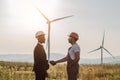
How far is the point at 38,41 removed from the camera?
44.2 feet

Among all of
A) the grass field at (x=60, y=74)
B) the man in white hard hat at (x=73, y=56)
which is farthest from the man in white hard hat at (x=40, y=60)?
the grass field at (x=60, y=74)

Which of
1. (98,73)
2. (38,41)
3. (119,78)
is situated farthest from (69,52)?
(98,73)

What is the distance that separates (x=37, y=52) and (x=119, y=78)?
44.1 ft

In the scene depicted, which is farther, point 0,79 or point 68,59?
point 0,79

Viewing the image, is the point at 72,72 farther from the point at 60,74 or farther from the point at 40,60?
the point at 60,74

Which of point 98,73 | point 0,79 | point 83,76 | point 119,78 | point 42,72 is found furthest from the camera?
point 98,73

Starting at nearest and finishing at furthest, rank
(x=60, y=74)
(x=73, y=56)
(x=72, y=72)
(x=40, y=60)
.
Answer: (x=40, y=60), (x=73, y=56), (x=72, y=72), (x=60, y=74)

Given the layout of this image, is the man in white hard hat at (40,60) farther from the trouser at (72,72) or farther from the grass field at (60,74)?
the grass field at (60,74)

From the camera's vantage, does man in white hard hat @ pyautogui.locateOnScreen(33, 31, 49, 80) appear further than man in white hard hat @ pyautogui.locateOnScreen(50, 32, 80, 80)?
No

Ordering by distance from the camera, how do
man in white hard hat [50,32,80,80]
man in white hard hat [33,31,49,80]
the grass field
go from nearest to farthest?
man in white hard hat [33,31,49,80], man in white hard hat [50,32,80,80], the grass field

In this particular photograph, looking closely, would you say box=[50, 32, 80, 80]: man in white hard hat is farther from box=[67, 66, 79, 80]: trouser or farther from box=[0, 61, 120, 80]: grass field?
box=[0, 61, 120, 80]: grass field

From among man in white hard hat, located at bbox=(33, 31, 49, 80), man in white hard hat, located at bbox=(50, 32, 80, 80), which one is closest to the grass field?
man in white hard hat, located at bbox=(33, 31, 49, 80)

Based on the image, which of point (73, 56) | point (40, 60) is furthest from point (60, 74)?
point (40, 60)

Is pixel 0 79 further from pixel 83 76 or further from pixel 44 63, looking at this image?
pixel 83 76
